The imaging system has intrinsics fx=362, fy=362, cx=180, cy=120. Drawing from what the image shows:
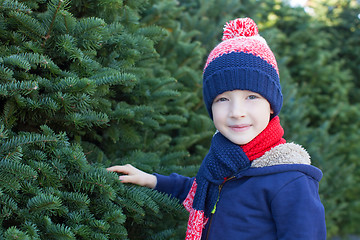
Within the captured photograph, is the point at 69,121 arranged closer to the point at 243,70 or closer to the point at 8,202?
the point at 8,202

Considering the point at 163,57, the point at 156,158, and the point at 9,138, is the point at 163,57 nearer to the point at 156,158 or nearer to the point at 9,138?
the point at 156,158

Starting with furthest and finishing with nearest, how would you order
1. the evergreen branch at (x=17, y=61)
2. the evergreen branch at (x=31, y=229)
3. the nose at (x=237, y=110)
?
the nose at (x=237, y=110), the evergreen branch at (x=17, y=61), the evergreen branch at (x=31, y=229)

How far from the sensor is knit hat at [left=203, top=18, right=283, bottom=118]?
1642mm

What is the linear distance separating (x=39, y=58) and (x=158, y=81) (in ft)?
2.79

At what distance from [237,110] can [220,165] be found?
267mm

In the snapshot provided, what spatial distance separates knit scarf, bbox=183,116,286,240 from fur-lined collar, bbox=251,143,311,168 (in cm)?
4

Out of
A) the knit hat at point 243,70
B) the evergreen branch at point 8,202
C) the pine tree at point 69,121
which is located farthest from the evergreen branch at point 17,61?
the knit hat at point 243,70

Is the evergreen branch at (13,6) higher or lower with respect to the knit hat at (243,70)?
higher

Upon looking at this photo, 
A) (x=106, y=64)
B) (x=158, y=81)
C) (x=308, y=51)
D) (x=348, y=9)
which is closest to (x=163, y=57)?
(x=158, y=81)

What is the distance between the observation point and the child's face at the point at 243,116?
65.2 inches

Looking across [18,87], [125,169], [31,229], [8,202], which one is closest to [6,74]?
[18,87]

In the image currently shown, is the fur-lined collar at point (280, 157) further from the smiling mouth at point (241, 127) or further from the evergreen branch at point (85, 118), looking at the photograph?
the evergreen branch at point (85, 118)

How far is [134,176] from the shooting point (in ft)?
6.35

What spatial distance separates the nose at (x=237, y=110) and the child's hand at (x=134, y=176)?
0.64 meters
